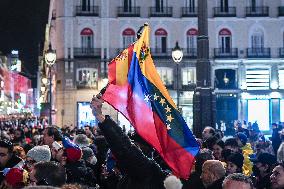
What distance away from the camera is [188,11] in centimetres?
4494

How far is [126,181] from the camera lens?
5.26m

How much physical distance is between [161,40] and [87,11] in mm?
6057

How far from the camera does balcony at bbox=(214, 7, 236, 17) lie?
44.6 meters

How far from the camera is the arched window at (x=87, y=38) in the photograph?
4331cm

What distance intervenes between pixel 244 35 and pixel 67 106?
48.3 feet

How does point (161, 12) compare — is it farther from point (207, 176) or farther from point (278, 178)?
point (207, 176)

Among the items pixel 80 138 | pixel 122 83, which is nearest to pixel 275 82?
pixel 80 138

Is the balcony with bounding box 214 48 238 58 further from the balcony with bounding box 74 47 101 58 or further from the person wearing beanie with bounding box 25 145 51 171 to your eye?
the person wearing beanie with bounding box 25 145 51 171

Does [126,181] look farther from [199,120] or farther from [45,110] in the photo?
[45,110]

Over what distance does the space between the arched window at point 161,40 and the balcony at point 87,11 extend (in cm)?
490

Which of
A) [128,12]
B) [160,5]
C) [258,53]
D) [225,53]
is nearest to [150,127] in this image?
[225,53]

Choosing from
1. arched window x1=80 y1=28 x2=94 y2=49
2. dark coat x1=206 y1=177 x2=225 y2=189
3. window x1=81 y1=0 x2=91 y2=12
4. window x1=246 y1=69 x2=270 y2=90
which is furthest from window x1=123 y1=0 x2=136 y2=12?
dark coat x1=206 y1=177 x2=225 y2=189

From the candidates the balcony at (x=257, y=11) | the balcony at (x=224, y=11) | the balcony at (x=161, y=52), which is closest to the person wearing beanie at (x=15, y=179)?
the balcony at (x=161, y=52)

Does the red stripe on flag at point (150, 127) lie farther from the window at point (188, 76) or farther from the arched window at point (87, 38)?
the arched window at point (87, 38)
